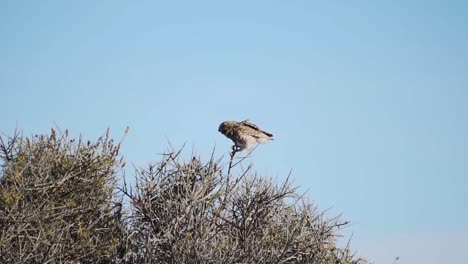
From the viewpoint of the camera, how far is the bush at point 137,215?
548 inches

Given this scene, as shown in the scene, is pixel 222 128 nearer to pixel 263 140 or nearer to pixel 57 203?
pixel 263 140

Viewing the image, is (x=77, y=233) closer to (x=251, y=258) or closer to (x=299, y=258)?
(x=251, y=258)

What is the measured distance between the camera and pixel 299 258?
1567 cm

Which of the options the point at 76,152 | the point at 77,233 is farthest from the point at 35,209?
the point at 76,152

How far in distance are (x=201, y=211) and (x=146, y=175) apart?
1.44 meters

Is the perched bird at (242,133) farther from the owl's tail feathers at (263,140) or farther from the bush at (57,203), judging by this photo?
the bush at (57,203)

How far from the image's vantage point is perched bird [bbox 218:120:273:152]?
15766 mm

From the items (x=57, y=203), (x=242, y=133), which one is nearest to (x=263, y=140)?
(x=242, y=133)

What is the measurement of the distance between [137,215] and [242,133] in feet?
8.99

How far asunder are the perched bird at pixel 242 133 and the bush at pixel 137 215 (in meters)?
0.77

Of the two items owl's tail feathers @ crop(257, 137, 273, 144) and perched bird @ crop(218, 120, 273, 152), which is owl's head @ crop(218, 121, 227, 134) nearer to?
perched bird @ crop(218, 120, 273, 152)

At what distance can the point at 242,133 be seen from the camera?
1577cm

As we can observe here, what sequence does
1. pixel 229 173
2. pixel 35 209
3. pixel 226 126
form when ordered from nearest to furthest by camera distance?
pixel 35 209 → pixel 229 173 → pixel 226 126

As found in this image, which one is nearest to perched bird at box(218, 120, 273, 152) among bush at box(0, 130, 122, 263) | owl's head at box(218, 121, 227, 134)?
owl's head at box(218, 121, 227, 134)
